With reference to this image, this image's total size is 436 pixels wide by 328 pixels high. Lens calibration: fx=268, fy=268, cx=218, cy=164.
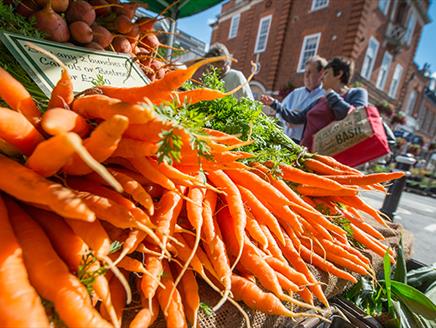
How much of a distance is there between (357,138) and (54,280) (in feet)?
6.68

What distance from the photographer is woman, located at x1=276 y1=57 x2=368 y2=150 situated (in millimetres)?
2357

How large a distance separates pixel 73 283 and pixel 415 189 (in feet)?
43.4

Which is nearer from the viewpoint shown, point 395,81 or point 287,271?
point 287,271

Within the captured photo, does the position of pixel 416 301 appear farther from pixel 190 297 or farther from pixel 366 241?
pixel 190 297

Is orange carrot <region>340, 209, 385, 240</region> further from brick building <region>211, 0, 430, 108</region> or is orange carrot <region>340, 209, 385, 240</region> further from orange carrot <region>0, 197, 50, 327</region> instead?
brick building <region>211, 0, 430, 108</region>

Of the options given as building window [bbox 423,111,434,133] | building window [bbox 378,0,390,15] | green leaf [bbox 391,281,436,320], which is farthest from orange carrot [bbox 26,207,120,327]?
building window [bbox 423,111,434,133]

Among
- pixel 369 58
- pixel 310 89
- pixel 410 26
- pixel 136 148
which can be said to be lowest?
pixel 136 148

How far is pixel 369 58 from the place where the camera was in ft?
40.9

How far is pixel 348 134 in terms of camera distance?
2.03 m

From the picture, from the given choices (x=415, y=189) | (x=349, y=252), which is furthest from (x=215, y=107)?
(x=415, y=189)

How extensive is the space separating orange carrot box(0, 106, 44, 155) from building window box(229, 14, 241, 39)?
18078 millimetres

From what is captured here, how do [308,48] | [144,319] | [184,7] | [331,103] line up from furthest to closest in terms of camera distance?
[308,48], [184,7], [331,103], [144,319]

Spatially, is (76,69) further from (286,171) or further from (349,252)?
(349,252)

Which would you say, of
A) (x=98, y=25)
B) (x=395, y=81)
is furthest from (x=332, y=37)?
(x=98, y=25)
